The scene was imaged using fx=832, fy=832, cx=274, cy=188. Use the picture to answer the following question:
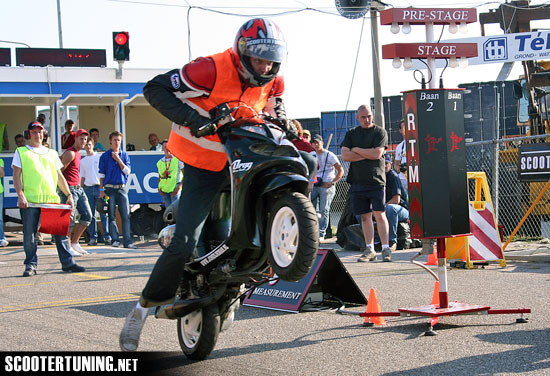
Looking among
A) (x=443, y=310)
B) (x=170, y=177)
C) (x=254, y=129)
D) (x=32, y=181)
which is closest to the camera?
(x=254, y=129)

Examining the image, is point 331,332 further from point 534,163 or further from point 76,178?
point 76,178

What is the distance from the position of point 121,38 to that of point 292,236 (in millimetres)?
14295

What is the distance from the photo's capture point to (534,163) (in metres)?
12.2

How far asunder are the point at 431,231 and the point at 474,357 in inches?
63.9

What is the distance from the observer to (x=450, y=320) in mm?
6793

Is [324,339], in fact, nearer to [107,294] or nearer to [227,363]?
[227,363]

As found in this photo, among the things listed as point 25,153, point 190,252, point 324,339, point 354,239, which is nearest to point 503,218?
point 354,239

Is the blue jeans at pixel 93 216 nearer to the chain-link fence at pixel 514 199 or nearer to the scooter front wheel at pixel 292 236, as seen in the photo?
the chain-link fence at pixel 514 199

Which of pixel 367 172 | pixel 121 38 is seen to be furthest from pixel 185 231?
pixel 121 38

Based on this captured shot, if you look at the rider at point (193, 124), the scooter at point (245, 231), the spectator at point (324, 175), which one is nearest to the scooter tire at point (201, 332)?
the scooter at point (245, 231)

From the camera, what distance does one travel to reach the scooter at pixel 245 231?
461 centimetres

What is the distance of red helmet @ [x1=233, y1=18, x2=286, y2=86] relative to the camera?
16.6ft

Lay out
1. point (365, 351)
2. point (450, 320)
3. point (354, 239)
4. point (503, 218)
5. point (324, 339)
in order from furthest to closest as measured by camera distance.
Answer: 1. point (503, 218)
2. point (354, 239)
3. point (450, 320)
4. point (324, 339)
5. point (365, 351)

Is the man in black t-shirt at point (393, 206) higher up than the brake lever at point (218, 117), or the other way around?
the brake lever at point (218, 117)
